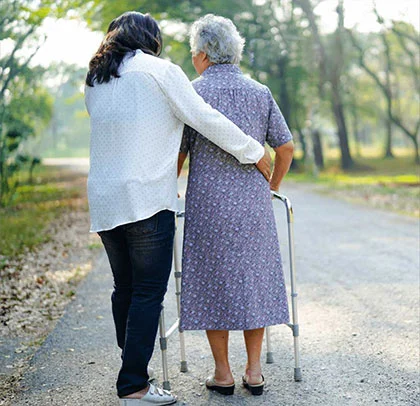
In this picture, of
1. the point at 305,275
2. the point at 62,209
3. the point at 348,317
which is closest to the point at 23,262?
the point at 305,275

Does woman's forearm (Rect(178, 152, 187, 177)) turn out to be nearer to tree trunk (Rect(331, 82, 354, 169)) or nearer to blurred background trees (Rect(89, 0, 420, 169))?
blurred background trees (Rect(89, 0, 420, 169))

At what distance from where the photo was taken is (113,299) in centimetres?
374

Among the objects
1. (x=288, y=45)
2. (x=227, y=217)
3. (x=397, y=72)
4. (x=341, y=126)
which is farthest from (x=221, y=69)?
(x=397, y=72)

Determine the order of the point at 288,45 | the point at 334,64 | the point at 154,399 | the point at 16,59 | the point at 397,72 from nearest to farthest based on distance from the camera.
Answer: the point at 154,399 → the point at 16,59 → the point at 288,45 → the point at 334,64 → the point at 397,72

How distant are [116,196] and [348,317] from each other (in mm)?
2646

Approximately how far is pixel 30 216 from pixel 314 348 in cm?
1041

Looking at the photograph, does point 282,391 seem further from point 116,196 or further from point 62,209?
point 62,209

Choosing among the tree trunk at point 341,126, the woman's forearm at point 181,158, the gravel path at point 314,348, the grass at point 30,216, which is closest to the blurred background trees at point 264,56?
the tree trunk at point 341,126

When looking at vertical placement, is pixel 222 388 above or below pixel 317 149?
above

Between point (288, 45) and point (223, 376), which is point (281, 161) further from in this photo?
point (288, 45)

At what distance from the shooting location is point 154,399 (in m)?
3.57

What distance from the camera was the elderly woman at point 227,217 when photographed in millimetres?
3625

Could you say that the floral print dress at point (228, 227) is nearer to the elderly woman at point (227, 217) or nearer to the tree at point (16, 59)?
the elderly woman at point (227, 217)

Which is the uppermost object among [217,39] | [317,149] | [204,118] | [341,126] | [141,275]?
[217,39]
